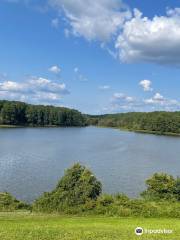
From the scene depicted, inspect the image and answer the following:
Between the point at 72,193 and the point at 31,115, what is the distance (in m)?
144

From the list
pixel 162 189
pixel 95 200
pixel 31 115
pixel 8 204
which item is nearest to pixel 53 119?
pixel 31 115

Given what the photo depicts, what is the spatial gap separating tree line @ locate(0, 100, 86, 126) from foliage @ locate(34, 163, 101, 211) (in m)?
129

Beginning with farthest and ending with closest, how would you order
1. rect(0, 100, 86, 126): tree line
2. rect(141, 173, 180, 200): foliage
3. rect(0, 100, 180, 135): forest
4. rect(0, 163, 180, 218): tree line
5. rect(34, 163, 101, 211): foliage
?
rect(0, 100, 180, 135): forest, rect(0, 100, 86, 126): tree line, rect(141, 173, 180, 200): foliage, rect(34, 163, 101, 211): foliage, rect(0, 163, 180, 218): tree line

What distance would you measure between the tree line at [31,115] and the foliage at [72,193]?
424ft

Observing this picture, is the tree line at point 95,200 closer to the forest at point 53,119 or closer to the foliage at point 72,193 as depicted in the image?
the foliage at point 72,193

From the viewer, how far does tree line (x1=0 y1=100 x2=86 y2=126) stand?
150 metres

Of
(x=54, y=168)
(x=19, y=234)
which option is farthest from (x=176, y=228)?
(x=54, y=168)

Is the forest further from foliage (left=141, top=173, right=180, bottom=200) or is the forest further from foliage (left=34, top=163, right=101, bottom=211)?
foliage (left=141, top=173, right=180, bottom=200)

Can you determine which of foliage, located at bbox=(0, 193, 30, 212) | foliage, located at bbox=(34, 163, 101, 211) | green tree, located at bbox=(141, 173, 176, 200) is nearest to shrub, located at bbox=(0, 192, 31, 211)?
foliage, located at bbox=(0, 193, 30, 212)

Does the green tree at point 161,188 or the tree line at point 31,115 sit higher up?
the tree line at point 31,115

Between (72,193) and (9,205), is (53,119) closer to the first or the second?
(72,193)

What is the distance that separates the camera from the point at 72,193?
854 inches

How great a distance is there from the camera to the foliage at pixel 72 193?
20.8 meters

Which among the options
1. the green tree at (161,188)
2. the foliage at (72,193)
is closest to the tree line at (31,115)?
the foliage at (72,193)
